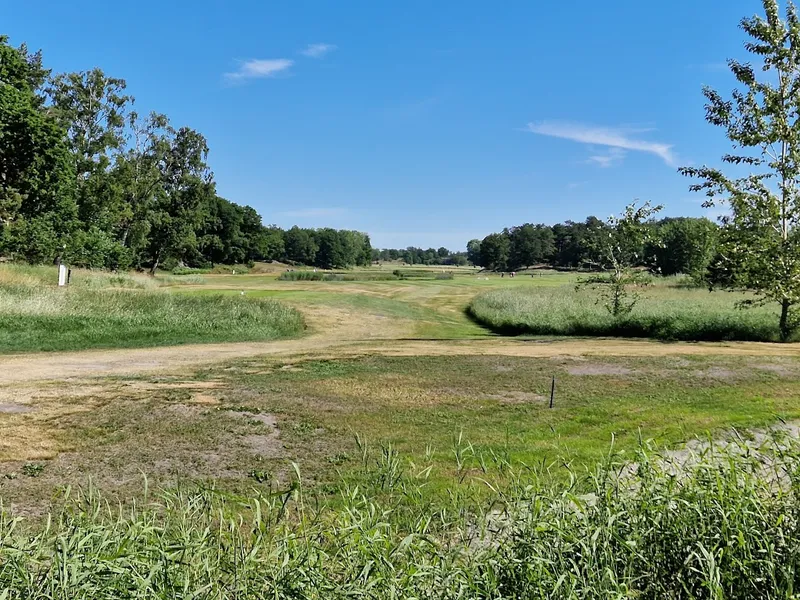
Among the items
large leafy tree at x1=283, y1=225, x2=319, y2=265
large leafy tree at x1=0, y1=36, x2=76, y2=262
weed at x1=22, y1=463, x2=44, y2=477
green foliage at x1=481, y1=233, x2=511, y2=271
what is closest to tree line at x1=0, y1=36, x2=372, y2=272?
large leafy tree at x1=0, y1=36, x2=76, y2=262

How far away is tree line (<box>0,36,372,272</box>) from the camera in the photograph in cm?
3631

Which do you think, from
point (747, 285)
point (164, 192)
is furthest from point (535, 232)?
point (747, 285)

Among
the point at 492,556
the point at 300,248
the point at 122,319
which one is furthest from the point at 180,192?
the point at 300,248

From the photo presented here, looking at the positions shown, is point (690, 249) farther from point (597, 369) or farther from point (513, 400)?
point (513, 400)

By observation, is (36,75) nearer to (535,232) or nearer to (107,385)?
(107,385)

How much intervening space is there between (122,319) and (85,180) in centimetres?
3345

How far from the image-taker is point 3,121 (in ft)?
113

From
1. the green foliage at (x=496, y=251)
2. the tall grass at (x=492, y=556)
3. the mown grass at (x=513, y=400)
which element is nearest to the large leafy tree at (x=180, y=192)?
the mown grass at (x=513, y=400)

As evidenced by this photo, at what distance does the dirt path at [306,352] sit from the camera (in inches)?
560

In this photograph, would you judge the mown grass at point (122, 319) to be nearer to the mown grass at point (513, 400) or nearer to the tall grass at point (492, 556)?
the mown grass at point (513, 400)

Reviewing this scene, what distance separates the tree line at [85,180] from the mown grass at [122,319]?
9331 mm

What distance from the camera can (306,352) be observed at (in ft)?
61.1

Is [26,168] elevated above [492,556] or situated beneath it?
elevated above

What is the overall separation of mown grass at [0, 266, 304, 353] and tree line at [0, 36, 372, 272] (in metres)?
9.33
